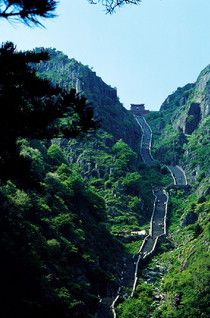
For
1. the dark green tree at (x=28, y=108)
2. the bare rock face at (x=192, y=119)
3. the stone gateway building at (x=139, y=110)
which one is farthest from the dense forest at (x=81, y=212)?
the stone gateway building at (x=139, y=110)

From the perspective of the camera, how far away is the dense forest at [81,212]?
31.0 feet

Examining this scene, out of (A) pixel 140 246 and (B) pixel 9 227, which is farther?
(A) pixel 140 246

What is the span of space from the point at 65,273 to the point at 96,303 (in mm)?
3554

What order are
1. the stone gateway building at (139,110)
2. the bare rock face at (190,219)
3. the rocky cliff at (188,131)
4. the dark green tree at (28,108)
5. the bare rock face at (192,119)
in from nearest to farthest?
the dark green tree at (28,108) < the bare rock face at (190,219) < the rocky cliff at (188,131) < the bare rock face at (192,119) < the stone gateway building at (139,110)

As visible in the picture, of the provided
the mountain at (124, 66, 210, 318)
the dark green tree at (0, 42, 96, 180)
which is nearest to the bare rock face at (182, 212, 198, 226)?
the mountain at (124, 66, 210, 318)

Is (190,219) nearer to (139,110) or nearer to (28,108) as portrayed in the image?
(28,108)

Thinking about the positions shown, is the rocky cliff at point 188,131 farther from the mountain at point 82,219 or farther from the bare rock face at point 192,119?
the mountain at point 82,219

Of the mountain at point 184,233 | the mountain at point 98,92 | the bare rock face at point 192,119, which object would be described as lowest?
the mountain at point 184,233

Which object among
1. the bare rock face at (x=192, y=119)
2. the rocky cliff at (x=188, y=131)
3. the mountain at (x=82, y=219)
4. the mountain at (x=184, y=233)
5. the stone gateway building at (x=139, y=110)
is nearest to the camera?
the mountain at (x=82, y=219)

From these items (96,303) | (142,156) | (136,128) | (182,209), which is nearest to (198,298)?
(96,303)

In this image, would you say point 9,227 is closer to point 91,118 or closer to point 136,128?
point 91,118

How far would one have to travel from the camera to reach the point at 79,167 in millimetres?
72062

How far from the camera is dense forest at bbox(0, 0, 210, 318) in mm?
9438

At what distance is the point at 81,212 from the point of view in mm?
48469
